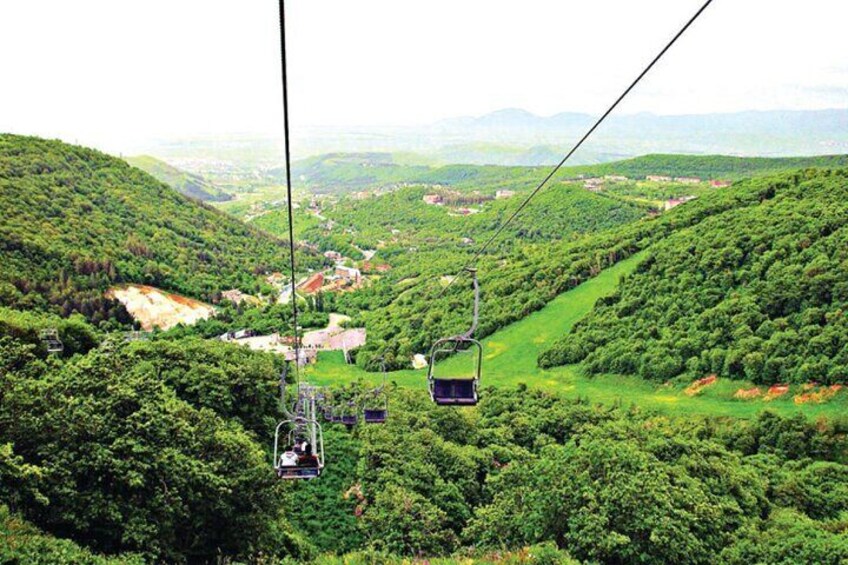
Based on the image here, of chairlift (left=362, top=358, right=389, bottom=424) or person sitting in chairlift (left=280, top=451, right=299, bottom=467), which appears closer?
person sitting in chairlift (left=280, top=451, right=299, bottom=467)

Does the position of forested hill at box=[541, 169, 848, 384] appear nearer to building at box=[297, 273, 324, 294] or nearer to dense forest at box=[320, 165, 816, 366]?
dense forest at box=[320, 165, 816, 366]

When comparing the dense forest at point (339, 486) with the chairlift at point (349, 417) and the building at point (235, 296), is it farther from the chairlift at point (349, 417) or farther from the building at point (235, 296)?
the building at point (235, 296)

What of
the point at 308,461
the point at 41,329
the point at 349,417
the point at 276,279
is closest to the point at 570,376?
the point at 349,417

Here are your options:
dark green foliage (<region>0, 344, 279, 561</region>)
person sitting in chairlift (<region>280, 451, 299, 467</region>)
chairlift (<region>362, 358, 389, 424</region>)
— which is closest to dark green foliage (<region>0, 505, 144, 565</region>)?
dark green foliage (<region>0, 344, 279, 561</region>)

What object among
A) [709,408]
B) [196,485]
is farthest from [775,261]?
[196,485]

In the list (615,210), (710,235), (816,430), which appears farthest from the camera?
(615,210)

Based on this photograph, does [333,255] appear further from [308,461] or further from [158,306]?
[308,461]

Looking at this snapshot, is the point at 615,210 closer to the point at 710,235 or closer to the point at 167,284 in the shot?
the point at 710,235
